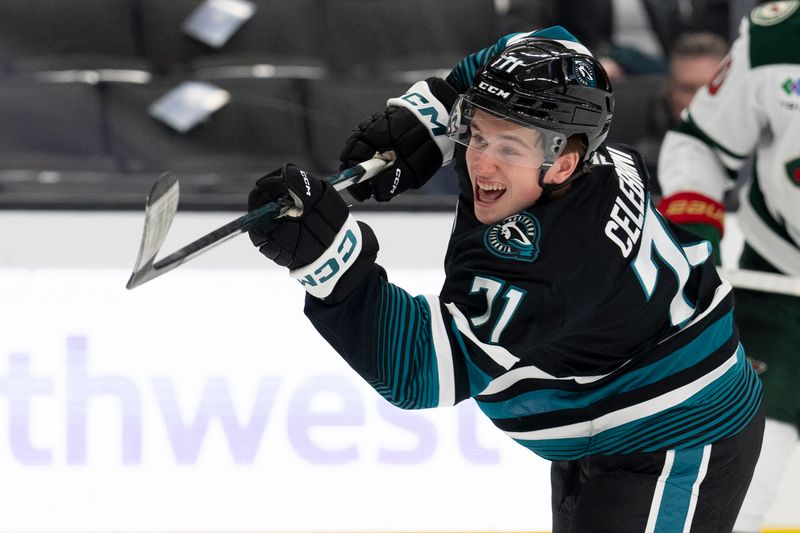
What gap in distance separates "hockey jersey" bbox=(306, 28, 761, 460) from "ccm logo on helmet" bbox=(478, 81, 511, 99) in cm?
Answer: 18

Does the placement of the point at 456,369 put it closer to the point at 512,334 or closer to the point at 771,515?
the point at 512,334

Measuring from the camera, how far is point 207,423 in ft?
9.46

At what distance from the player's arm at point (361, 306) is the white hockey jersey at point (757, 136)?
3.49 ft

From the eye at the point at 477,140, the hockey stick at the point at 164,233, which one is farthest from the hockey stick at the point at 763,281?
the hockey stick at the point at 164,233

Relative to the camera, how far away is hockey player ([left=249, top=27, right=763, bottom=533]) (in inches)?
70.8

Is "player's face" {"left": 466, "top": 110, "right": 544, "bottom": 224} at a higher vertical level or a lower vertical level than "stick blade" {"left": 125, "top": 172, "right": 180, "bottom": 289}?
higher

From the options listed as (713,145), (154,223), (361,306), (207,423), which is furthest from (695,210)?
(154,223)

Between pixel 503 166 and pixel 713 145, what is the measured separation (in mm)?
1077

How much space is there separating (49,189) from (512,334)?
7.72ft

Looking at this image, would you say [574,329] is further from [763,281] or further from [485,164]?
[763,281]

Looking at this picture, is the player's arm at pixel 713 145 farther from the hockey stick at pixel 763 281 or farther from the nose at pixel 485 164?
the nose at pixel 485 164

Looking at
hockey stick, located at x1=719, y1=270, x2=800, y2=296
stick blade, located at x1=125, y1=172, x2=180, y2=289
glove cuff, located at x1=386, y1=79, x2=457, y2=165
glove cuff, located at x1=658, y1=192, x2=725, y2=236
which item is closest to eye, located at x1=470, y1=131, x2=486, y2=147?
glove cuff, located at x1=386, y1=79, x2=457, y2=165

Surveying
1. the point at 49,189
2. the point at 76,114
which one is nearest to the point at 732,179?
the point at 49,189

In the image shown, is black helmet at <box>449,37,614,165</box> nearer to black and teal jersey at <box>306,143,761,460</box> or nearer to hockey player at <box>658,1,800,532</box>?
black and teal jersey at <box>306,143,761,460</box>
